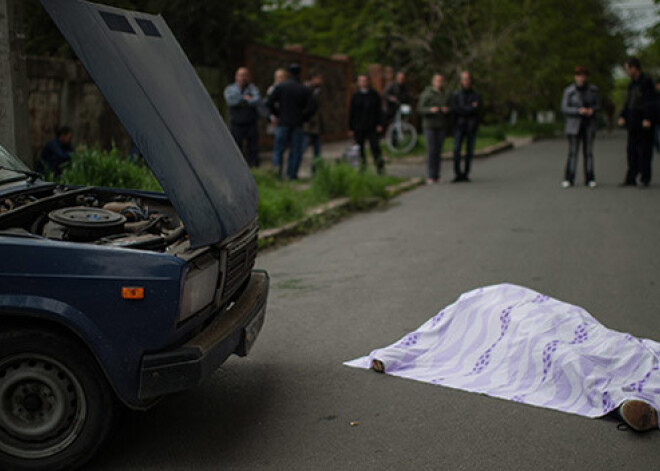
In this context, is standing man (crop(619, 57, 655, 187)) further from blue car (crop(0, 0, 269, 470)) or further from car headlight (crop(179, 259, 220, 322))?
car headlight (crop(179, 259, 220, 322))

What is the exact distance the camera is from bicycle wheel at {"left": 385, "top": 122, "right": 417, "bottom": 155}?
22.7 m

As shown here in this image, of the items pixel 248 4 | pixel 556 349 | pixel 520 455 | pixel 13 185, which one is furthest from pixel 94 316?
pixel 248 4

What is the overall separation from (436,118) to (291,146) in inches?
125

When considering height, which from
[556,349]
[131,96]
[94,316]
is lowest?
[556,349]

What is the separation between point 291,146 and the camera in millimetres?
15656

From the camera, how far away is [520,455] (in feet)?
12.9

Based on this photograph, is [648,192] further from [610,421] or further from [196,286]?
[196,286]

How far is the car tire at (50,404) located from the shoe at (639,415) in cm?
247

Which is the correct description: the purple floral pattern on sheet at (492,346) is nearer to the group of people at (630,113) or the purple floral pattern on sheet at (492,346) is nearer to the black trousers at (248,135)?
the group of people at (630,113)

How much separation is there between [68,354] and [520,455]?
2.10 metres

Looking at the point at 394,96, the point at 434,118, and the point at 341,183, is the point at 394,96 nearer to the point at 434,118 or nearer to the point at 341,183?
the point at 434,118

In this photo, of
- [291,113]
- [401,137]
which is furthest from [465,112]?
[401,137]

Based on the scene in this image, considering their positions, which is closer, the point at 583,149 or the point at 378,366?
the point at 378,366

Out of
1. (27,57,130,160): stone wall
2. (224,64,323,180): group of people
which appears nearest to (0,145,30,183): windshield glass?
(27,57,130,160): stone wall
